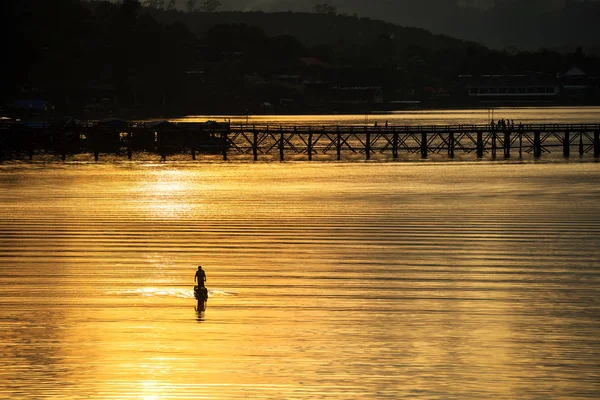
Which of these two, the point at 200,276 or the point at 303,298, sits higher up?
the point at 200,276

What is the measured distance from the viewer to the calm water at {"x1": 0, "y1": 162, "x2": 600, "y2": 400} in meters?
25.4

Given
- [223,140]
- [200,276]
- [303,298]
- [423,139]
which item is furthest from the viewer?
[223,140]

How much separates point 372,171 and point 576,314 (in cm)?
5976

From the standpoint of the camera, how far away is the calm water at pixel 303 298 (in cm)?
2544

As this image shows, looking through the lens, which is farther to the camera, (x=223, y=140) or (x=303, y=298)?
(x=223, y=140)

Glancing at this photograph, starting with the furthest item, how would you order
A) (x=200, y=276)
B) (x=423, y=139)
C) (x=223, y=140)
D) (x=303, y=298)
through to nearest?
(x=223, y=140)
(x=423, y=139)
(x=303, y=298)
(x=200, y=276)

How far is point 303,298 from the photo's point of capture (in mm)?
34062

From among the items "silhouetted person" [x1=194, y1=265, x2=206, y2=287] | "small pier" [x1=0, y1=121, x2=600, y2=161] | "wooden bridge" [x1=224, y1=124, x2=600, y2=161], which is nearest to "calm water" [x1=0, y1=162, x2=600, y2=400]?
"silhouetted person" [x1=194, y1=265, x2=206, y2=287]

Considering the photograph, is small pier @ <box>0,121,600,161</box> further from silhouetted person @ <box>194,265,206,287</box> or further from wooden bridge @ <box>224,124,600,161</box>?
silhouetted person @ <box>194,265,206,287</box>

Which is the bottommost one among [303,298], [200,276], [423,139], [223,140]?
[303,298]

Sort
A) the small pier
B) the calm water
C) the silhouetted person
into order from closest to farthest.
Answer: the calm water
the silhouetted person
the small pier

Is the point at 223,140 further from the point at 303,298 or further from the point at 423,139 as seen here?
the point at 303,298

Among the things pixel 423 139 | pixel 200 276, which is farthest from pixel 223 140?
pixel 200 276

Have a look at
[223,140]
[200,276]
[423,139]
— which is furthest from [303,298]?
[223,140]
